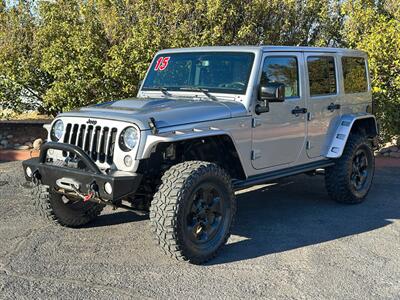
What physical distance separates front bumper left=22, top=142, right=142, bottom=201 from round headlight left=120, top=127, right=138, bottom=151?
22 centimetres

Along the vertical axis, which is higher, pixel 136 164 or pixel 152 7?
pixel 152 7

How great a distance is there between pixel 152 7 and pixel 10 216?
4.95 metres

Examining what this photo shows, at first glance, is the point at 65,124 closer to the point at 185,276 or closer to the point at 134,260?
the point at 134,260

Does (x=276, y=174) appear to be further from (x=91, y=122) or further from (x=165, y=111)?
(x=91, y=122)

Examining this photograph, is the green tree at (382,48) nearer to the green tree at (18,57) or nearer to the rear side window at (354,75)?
the rear side window at (354,75)

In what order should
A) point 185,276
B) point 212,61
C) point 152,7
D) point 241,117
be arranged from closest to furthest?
point 185,276
point 241,117
point 212,61
point 152,7

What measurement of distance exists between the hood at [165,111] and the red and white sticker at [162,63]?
80 centimetres

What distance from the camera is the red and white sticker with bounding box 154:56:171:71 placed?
563 centimetres

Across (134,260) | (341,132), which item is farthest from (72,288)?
(341,132)

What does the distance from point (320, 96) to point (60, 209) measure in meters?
3.13

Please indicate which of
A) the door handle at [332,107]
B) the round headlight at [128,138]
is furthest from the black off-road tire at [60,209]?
the door handle at [332,107]

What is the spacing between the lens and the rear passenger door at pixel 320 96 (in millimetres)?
5648

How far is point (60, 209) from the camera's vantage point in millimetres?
4977

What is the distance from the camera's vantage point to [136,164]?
402 cm
